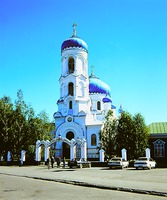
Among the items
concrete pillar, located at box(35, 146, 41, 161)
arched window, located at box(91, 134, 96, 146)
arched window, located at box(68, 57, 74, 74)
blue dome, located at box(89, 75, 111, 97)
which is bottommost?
concrete pillar, located at box(35, 146, 41, 161)

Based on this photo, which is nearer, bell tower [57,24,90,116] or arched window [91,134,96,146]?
arched window [91,134,96,146]

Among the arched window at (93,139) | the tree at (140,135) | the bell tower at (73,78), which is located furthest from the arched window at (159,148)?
the bell tower at (73,78)

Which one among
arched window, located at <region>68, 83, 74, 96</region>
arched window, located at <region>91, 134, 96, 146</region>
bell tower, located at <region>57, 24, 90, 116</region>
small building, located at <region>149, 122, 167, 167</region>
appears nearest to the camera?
small building, located at <region>149, 122, 167, 167</region>

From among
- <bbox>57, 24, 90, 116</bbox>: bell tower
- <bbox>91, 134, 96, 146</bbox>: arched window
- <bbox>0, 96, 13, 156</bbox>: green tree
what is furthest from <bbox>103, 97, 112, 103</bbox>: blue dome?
<bbox>0, 96, 13, 156</bbox>: green tree

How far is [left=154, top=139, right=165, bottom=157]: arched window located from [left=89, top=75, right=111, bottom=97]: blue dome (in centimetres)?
1643

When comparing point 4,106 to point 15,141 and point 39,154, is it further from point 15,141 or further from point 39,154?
point 39,154

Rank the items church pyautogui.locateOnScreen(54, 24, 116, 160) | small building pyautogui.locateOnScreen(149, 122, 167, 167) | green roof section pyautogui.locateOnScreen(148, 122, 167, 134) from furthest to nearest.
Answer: church pyautogui.locateOnScreen(54, 24, 116, 160) < green roof section pyautogui.locateOnScreen(148, 122, 167, 134) < small building pyautogui.locateOnScreen(149, 122, 167, 167)

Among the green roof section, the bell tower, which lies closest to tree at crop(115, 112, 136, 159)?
the green roof section

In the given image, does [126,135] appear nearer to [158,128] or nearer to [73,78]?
[158,128]

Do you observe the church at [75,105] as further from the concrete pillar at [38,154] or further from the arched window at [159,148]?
the arched window at [159,148]

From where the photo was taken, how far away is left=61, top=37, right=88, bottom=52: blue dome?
147 feet

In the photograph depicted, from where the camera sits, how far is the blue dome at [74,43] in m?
44.7

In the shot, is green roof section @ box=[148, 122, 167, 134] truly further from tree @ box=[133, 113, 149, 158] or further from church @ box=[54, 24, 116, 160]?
church @ box=[54, 24, 116, 160]

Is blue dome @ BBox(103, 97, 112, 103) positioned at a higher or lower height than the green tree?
higher
